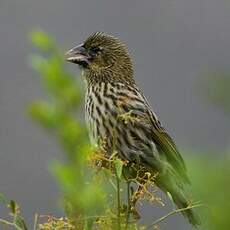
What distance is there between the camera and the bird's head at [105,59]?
6352 millimetres

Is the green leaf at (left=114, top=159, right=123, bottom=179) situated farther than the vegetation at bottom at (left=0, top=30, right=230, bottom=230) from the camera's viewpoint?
Yes

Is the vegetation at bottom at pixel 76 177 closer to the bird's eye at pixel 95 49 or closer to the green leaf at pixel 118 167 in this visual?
the green leaf at pixel 118 167

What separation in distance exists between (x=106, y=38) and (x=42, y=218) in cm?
442

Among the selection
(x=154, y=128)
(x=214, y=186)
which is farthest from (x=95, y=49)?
(x=214, y=186)

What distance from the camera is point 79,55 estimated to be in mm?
6184

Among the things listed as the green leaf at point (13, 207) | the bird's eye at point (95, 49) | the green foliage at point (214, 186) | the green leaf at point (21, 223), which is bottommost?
the green foliage at point (214, 186)

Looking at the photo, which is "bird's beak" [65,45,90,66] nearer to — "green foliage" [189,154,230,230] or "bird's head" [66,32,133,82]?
"bird's head" [66,32,133,82]

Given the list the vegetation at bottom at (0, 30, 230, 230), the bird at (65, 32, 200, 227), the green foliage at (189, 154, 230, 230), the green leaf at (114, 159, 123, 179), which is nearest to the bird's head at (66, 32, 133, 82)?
the bird at (65, 32, 200, 227)

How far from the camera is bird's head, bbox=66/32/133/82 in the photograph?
635 cm

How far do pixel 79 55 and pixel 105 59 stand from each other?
435 millimetres

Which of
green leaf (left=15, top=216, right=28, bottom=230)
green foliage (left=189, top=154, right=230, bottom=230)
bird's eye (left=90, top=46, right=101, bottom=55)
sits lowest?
green foliage (left=189, top=154, right=230, bottom=230)

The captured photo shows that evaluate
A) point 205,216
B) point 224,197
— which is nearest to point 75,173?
point 205,216

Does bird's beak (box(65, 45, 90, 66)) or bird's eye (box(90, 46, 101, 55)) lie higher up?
bird's eye (box(90, 46, 101, 55))

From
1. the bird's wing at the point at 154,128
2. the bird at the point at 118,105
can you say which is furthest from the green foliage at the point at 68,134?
the bird's wing at the point at 154,128
